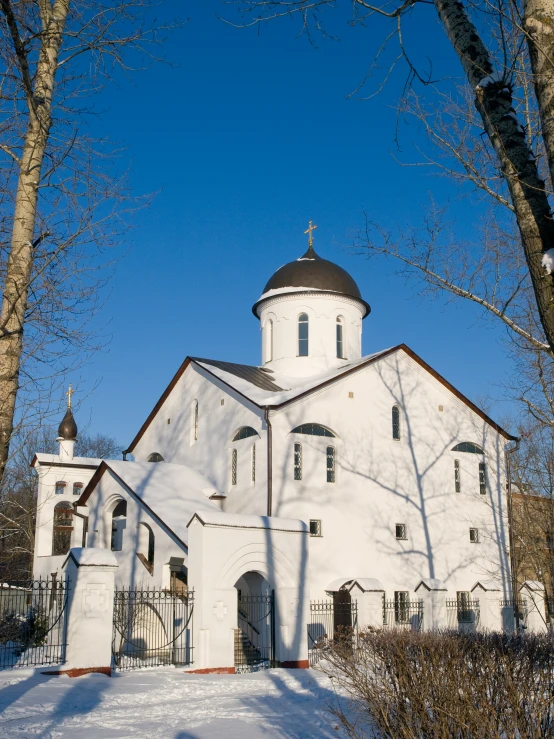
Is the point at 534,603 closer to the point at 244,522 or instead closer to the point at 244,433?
the point at 244,433

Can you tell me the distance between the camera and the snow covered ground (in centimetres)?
789

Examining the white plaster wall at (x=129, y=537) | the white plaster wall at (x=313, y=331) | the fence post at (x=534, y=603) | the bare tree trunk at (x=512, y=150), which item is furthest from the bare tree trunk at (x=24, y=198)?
the white plaster wall at (x=313, y=331)

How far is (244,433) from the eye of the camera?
21.8m

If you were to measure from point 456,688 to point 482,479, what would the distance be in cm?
1957

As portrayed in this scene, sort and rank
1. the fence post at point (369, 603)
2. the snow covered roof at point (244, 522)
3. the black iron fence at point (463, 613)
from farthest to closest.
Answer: the black iron fence at point (463, 613), the fence post at point (369, 603), the snow covered roof at point (244, 522)

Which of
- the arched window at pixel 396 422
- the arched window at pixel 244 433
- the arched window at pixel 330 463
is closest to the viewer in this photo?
the arched window at pixel 330 463

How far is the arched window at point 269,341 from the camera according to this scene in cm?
2658

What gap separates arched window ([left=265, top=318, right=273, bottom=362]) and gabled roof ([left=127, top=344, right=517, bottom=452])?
2.01ft

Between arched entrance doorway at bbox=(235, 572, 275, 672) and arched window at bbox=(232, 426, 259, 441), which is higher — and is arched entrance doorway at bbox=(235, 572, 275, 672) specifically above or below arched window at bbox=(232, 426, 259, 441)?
below

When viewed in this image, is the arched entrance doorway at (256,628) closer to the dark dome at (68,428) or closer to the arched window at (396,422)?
the arched window at (396,422)

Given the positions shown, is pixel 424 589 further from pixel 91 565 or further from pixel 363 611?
pixel 91 565

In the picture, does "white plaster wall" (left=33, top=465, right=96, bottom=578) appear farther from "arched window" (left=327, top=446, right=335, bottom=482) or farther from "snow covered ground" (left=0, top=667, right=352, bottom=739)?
"snow covered ground" (left=0, top=667, right=352, bottom=739)

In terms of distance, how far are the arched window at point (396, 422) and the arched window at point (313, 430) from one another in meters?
2.46

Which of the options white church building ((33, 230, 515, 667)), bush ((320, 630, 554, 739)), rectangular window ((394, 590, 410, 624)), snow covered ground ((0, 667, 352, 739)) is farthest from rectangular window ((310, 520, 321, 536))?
bush ((320, 630, 554, 739))
